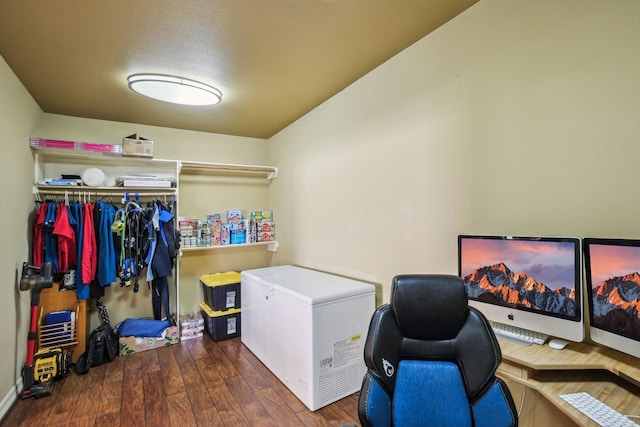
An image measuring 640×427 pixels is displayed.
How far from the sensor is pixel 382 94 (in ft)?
7.80

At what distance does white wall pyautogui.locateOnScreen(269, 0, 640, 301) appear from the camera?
128 centimetres

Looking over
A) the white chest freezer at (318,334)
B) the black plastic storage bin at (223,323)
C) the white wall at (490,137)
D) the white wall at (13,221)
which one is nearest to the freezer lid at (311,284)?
the white chest freezer at (318,334)

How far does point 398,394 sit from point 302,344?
110 cm

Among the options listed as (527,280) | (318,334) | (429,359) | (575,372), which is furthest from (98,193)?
(575,372)

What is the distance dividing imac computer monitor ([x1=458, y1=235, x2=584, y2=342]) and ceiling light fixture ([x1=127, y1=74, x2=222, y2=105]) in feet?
7.70

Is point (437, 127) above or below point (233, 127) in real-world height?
below

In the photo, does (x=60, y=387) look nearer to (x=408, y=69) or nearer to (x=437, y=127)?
(x=437, y=127)

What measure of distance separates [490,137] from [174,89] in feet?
7.91

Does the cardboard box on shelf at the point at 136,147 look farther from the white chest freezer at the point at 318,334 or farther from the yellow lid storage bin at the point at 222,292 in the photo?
the white chest freezer at the point at 318,334

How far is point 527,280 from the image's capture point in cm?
141

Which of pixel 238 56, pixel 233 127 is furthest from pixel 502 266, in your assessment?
pixel 233 127

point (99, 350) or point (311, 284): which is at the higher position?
point (311, 284)

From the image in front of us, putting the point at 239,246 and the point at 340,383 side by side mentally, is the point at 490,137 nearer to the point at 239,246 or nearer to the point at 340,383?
the point at 340,383

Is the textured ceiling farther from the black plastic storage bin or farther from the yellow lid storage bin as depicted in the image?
the black plastic storage bin
